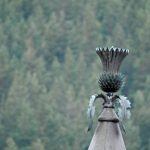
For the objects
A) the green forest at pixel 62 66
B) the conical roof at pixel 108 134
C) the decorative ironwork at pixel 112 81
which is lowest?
the conical roof at pixel 108 134

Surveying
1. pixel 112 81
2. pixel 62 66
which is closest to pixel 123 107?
pixel 112 81

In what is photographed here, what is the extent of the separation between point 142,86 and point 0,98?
9163 millimetres

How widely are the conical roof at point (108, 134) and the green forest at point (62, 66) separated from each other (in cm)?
4049

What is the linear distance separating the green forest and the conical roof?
40.5m

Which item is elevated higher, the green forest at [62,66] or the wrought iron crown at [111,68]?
the green forest at [62,66]

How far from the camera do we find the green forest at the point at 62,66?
180ft

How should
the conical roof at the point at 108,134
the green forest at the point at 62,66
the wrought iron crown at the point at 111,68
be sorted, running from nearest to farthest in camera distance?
the conical roof at the point at 108,134, the wrought iron crown at the point at 111,68, the green forest at the point at 62,66

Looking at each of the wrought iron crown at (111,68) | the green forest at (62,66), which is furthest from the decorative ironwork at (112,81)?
the green forest at (62,66)

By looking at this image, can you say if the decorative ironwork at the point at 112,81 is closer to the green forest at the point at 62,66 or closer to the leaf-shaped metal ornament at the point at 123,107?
the leaf-shaped metal ornament at the point at 123,107

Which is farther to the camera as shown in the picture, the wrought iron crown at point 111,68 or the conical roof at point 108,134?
the wrought iron crown at point 111,68

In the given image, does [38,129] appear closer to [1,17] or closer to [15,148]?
[15,148]

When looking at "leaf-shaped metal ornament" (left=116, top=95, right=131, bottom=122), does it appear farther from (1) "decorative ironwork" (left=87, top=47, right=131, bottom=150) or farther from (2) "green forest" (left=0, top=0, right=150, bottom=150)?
(2) "green forest" (left=0, top=0, right=150, bottom=150)

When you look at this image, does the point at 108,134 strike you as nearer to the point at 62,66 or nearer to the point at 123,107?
the point at 123,107

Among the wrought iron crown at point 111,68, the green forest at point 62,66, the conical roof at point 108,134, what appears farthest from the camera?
the green forest at point 62,66
